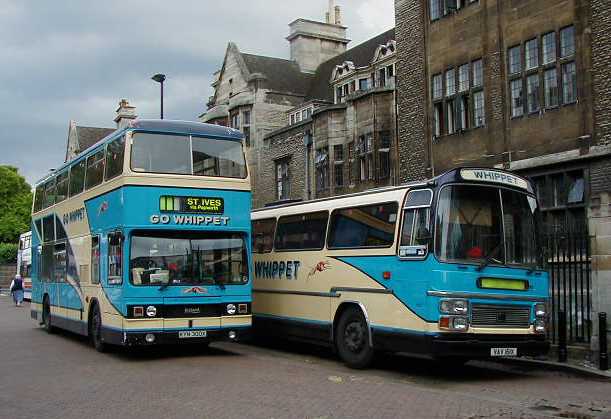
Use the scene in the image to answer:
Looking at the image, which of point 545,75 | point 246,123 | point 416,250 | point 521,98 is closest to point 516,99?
point 521,98

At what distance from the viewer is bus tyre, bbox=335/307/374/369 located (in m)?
12.8

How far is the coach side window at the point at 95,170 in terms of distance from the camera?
15.9 meters

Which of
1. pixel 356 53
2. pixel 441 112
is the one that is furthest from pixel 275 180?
pixel 441 112

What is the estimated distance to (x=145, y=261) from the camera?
14.0 metres

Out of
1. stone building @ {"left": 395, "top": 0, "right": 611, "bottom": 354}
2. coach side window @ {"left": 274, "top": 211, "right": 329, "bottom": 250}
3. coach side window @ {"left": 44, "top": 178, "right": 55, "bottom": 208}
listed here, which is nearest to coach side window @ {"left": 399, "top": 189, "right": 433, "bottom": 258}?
coach side window @ {"left": 274, "top": 211, "right": 329, "bottom": 250}

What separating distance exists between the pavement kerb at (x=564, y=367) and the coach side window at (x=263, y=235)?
5584 mm

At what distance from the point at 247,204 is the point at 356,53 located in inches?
1019

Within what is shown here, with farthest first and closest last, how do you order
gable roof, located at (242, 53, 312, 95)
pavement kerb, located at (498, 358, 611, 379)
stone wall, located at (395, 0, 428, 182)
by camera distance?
gable roof, located at (242, 53, 312, 95)
stone wall, located at (395, 0, 428, 182)
pavement kerb, located at (498, 358, 611, 379)

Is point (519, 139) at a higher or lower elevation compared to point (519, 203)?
higher

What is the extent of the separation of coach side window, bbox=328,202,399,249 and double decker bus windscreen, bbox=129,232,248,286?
1.99m

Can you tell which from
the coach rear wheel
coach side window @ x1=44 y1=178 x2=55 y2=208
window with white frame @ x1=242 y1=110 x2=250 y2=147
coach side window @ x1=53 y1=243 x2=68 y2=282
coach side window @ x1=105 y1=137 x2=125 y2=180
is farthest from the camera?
window with white frame @ x1=242 y1=110 x2=250 y2=147

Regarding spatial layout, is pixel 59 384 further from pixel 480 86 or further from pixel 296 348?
pixel 480 86

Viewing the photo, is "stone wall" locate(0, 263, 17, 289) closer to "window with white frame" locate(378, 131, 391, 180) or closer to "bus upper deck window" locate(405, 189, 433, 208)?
"window with white frame" locate(378, 131, 391, 180)

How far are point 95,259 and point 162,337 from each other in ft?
9.87
